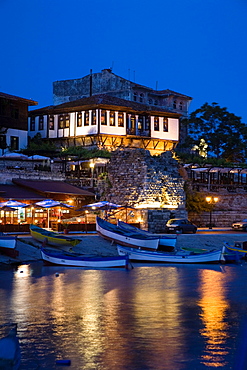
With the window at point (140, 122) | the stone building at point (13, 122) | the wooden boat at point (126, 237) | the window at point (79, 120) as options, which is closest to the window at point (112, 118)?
the window at point (79, 120)

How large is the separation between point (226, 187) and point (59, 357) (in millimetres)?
43259

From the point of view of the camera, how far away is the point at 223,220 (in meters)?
52.1

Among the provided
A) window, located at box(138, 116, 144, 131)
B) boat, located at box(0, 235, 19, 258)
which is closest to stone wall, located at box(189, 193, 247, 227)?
window, located at box(138, 116, 144, 131)

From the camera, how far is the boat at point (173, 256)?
108 ft

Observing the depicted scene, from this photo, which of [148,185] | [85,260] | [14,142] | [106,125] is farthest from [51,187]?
[106,125]

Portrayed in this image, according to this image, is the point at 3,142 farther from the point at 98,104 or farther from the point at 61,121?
the point at 98,104

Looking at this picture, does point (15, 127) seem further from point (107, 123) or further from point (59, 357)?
point (59, 357)

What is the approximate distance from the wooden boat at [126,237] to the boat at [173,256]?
1.91 meters

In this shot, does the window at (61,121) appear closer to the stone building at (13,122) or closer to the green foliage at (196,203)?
the stone building at (13,122)

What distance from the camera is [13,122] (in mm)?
62406

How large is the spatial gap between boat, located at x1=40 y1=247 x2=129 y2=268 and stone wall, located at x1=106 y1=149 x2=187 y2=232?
13.6 m

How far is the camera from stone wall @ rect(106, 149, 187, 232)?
44.6 meters

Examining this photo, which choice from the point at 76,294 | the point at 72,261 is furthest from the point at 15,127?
the point at 76,294

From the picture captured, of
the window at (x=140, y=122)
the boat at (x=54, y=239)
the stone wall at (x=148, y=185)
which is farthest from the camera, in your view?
the window at (x=140, y=122)
